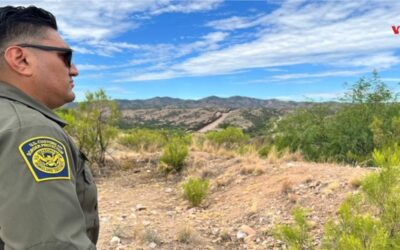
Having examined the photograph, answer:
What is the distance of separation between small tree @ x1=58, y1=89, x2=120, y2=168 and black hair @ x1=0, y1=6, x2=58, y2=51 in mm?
9175

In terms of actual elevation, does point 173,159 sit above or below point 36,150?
below

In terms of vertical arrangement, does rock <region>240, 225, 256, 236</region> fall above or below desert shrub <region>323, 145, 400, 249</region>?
below

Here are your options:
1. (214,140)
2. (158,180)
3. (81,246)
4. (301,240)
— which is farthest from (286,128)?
(81,246)

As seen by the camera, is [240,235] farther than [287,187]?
No

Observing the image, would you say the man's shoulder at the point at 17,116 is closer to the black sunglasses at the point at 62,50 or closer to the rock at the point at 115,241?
the black sunglasses at the point at 62,50

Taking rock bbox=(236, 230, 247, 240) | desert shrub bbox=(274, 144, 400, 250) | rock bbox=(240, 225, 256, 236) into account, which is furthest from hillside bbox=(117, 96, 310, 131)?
desert shrub bbox=(274, 144, 400, 250)

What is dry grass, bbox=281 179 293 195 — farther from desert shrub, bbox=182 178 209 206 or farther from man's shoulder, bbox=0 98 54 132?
man's shoulder, bbox=0 98 54 132

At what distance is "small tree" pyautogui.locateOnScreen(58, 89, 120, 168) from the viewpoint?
35.7 ft

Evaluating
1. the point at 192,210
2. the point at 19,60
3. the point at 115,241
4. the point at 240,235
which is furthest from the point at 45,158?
the point at 192,210

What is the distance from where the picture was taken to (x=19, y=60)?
1.63 metres

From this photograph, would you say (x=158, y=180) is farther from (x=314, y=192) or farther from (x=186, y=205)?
(x=314, y=192)

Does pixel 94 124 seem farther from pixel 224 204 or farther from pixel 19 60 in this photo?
pixel 19 60

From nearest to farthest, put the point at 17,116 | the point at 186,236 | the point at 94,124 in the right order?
the point at 17,116 < the point at 186,236 < the point at 94,124

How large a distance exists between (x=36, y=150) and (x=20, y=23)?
63 centimetres
